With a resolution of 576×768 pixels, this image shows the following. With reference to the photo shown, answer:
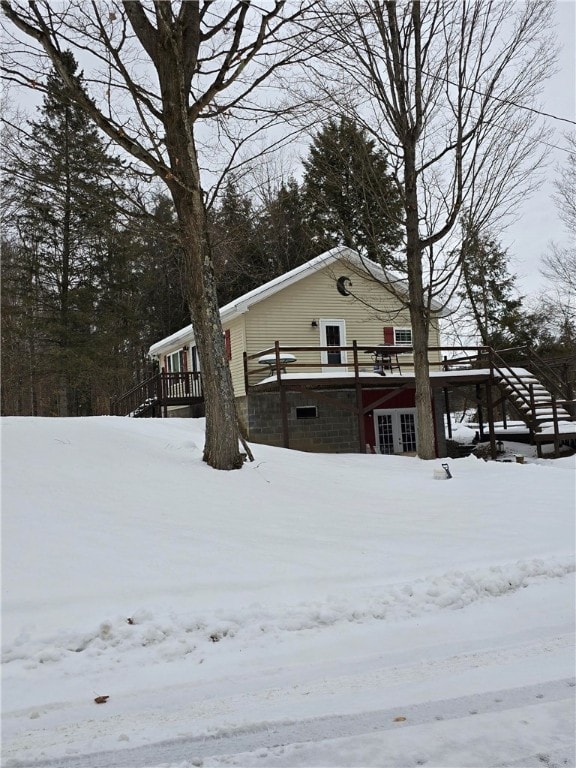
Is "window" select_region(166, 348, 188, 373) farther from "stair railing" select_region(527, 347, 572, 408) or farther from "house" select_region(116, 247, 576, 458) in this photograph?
"stair railing" select_region(527, 347, 572, 408)

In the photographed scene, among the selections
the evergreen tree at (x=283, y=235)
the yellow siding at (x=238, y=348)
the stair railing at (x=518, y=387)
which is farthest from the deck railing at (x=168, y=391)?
the evergreen tree at (x=283, y=235)

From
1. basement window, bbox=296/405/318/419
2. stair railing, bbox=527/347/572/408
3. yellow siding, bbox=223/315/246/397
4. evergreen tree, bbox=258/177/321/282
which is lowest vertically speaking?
basement window, bbox=296/405/318/419

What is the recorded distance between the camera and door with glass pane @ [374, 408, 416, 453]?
1875 cm

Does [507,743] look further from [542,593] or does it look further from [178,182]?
[178,182]

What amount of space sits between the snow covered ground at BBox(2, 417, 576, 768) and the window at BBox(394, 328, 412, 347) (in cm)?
Answer: 1219

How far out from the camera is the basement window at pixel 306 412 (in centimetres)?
1755

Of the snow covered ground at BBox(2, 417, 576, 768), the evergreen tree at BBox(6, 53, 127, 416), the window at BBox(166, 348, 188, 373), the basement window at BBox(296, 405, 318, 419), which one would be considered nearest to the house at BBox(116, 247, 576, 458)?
the basement window at BBox(296, 405, 318, 419)

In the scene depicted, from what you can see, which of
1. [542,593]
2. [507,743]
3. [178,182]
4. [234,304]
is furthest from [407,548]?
[234,304]

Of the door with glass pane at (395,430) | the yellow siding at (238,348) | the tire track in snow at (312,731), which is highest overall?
the yellow siding at (238,348)

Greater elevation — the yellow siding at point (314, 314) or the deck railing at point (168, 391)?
the yellow siding at point (314, 314)

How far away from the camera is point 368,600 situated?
15.8 ft

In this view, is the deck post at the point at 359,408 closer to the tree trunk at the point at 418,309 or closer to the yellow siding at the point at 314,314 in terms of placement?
the yellow siding at the point at 314,314

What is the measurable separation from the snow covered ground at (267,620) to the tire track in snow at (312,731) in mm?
12

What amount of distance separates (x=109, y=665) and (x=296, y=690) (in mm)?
1272
